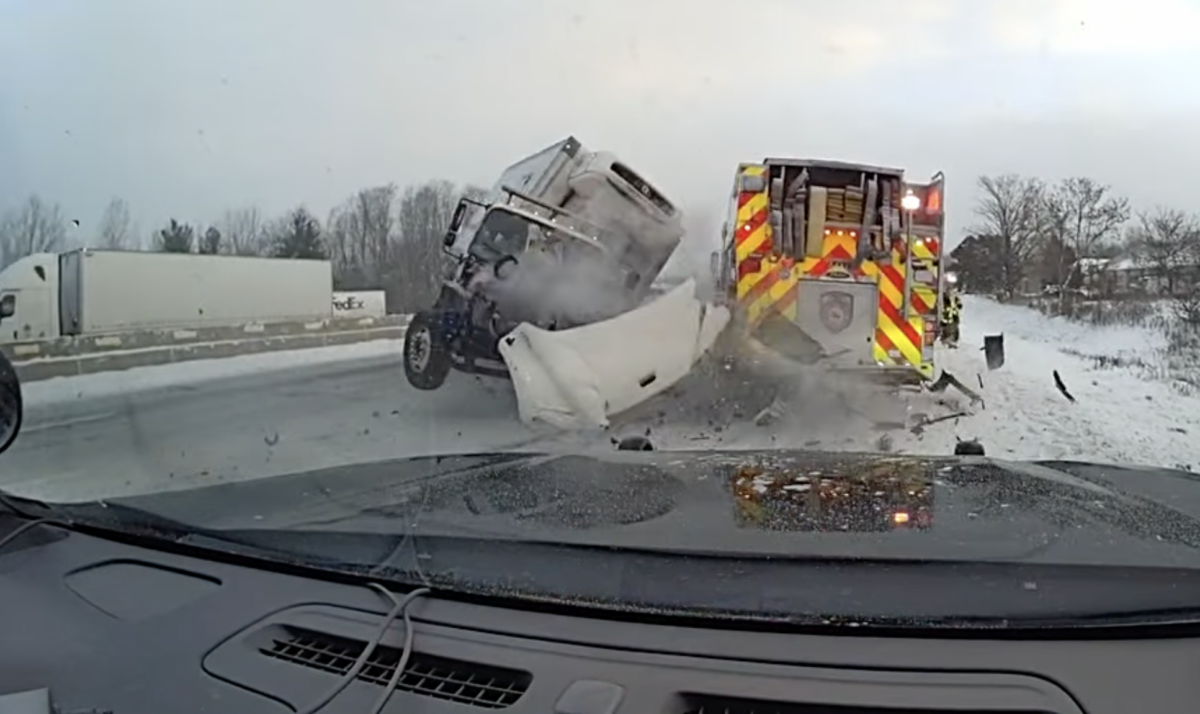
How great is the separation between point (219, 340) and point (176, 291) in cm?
91

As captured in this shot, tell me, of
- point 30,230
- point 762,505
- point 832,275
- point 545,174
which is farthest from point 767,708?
point 832,275

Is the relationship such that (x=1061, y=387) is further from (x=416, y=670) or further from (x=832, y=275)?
(x=416, y=670)

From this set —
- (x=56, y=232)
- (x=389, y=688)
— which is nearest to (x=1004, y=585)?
(x=389, y=688)

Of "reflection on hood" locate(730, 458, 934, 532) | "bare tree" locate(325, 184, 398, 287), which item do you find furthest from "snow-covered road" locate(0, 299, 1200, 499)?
"reflection on hood" locate(730, 458, 934, 532)

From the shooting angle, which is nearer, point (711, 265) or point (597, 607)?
point (597, 607)

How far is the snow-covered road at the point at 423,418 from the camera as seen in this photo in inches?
210

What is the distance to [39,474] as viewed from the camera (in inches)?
167

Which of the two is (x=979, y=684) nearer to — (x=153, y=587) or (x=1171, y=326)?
(x=153, y=587)

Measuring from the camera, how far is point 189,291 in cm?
741

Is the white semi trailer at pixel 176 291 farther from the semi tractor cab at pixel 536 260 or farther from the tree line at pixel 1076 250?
the tree line at pixel 1076 250

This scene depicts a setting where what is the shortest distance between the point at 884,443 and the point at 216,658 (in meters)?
5.75

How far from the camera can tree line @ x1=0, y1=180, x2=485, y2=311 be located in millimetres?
5684

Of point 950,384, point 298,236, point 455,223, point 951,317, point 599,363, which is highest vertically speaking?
point 455,223

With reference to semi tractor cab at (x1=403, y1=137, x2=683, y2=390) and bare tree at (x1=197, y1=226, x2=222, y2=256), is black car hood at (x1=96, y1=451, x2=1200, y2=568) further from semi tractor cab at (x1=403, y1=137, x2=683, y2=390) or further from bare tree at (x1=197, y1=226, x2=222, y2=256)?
semi tractor cab at (x1=403, y1=137, x2=683, y2=390)
